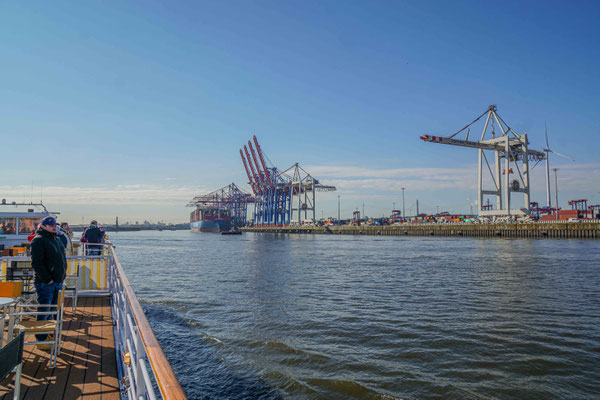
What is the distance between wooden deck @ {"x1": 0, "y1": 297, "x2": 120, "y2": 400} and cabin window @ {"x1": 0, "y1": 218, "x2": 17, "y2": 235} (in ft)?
27.2

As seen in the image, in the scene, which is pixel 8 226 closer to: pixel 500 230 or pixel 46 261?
pixel 46 261

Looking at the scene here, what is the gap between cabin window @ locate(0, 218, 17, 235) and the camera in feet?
41.0

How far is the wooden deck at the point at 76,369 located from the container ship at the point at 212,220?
126 metres

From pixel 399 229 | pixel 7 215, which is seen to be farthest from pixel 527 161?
pixel 7 215

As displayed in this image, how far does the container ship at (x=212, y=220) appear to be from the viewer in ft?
431

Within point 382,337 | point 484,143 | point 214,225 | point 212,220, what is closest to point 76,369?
point 382,337

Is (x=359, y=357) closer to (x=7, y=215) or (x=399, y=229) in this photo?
(x=7, y=215)

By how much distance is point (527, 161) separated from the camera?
6272 centimetres

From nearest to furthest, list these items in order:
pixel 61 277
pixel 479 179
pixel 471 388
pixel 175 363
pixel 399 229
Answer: pixel 61 277
pixel 471 388
pixel 175 363
pixel 479 179
pixel 399 229

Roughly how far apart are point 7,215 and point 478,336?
46.0 feet

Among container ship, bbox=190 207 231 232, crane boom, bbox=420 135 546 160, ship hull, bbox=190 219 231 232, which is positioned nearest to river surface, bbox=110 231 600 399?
crane boom, bbox=420 135 546 160

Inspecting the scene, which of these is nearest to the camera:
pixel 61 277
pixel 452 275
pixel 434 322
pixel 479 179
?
pixel 61 277

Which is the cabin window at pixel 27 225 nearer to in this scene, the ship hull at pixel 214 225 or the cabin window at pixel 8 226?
the cabin window at pixel 8 226

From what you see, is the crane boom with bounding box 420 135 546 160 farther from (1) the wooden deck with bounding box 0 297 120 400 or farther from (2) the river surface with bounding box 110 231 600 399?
(1) the wooden deck with bounding box 0 297 120 400
